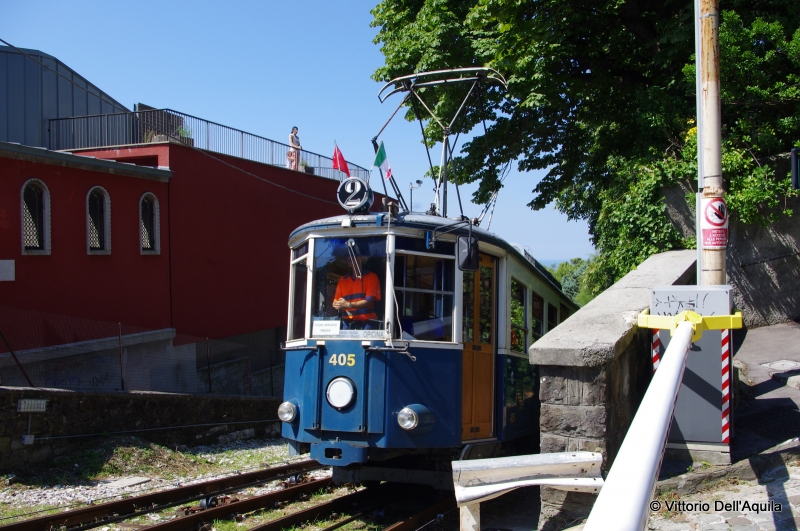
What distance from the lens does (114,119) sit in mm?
17688

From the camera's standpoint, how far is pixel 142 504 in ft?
26.8

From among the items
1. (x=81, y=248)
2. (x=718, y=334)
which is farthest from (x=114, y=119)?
(x=718, y=334)

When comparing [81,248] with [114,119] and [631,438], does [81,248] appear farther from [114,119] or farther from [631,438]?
[631,438]

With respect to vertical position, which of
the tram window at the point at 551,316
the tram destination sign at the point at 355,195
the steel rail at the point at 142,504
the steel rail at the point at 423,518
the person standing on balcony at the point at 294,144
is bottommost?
the steel rail at the point at 142,504

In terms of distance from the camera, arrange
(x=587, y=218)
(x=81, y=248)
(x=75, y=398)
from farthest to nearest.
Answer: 1. (x=587, y=218)
2. (x=81, y=248)
3. (x=75, y=398)

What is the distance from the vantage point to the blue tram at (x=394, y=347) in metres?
6.46

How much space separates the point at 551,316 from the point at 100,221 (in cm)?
970

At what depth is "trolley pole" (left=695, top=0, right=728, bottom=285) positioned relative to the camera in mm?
6645

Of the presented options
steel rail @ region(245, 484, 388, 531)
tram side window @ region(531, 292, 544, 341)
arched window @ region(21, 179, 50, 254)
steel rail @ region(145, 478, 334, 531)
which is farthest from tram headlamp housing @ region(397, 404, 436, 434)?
arched window @ region(21, 179, 50, 254)

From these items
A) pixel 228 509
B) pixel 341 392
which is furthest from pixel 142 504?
pixel 341 392

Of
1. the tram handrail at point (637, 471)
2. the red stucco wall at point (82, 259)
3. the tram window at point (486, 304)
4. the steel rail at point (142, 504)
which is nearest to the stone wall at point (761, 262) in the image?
the tram window at point (486, 304)

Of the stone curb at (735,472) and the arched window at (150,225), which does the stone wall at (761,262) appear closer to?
the stone curb at (735,472)

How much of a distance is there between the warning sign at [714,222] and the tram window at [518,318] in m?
2.06

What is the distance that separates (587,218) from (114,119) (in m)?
13.1
